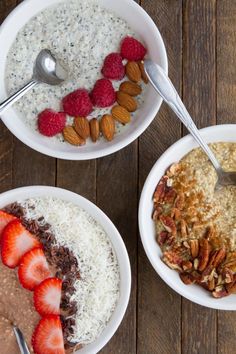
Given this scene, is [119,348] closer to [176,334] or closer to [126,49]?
[176,334]

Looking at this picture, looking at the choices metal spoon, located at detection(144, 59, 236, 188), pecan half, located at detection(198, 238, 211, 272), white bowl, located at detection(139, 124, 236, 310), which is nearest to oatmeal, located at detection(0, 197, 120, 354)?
white bowl, located at detection(139, 124, 236, 310)

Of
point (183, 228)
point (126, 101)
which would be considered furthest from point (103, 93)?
point (183, 228)

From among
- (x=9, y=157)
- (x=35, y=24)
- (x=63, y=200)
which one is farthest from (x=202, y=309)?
(x=35, y=24)

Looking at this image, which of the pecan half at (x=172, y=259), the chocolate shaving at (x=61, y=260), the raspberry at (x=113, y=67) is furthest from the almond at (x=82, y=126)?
the pecan half at (x=172, y=259)

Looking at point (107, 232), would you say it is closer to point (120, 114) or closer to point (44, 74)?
point (120, 114)

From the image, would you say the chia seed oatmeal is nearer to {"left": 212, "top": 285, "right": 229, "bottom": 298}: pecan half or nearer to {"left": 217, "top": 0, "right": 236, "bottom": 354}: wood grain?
{"left": 217, "top": 0, "right": 236, "bottom": 354}: wood grain
